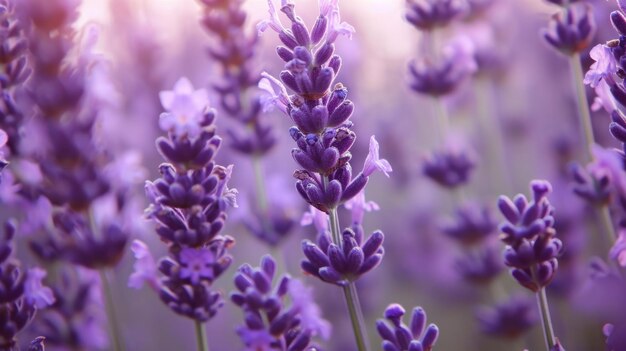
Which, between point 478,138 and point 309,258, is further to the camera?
point 478,138

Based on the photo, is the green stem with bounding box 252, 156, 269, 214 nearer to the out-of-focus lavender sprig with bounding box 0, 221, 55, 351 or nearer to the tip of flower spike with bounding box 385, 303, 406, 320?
the out-of-focus lavender sprig with bounding box 0, 221, 55, 351

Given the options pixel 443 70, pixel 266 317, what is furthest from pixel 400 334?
pixel 443 70

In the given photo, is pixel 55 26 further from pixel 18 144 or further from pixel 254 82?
pixel 254 82

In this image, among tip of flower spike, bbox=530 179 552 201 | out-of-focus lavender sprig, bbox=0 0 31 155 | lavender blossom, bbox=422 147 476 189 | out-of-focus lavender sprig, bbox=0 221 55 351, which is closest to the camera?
tip of flower spike, bbox=530 179 552 201

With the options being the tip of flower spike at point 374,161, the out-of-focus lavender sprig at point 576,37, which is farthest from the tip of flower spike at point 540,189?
the out-of-focus lavender sprig at point 576,37

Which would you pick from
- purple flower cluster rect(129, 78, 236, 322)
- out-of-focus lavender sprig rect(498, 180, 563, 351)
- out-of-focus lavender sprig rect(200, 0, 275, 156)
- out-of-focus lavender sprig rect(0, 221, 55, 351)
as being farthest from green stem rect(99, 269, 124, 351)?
out-of-focus lavender sprig rect(498, 180, 563, 351)

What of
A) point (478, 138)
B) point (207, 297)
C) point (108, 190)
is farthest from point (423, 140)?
point (207, 297)

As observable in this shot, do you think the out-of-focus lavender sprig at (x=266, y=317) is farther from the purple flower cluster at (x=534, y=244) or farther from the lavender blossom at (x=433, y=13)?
the lavender blossom at (x=433, y=13)
